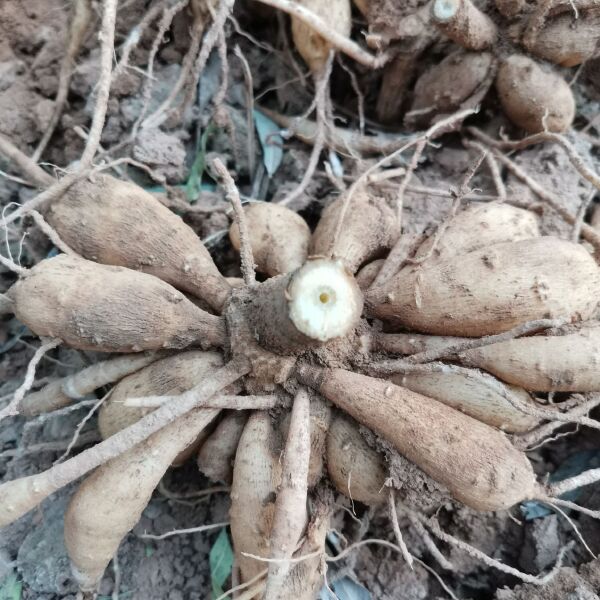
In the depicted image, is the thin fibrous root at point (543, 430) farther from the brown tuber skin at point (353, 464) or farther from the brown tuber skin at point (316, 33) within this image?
the brown tuber skin at point (316, 33)

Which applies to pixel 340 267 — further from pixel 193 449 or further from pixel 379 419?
pixel 193 449

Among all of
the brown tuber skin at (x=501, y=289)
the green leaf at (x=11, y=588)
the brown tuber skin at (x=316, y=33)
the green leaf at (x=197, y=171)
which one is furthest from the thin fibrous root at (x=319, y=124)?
the green leaf at (x=11, y=588)

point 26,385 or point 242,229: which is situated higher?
point 242,229

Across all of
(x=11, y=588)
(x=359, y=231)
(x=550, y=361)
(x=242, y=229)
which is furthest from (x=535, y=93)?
(x=11, y=588)

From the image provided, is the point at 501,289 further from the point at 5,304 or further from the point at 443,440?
the point at 5,304

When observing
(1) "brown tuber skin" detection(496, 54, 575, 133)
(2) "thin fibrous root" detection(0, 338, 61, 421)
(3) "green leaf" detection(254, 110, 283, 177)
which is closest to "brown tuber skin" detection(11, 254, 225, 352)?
(2) "thin fibrous root" detection(0, 338, 61, 421)

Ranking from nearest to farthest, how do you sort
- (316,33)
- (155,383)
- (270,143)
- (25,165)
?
1. (155,383)
2. (25,165)
3. (316,33)
4. (270,143)

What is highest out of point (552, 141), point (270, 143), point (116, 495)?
point (552, 141)
